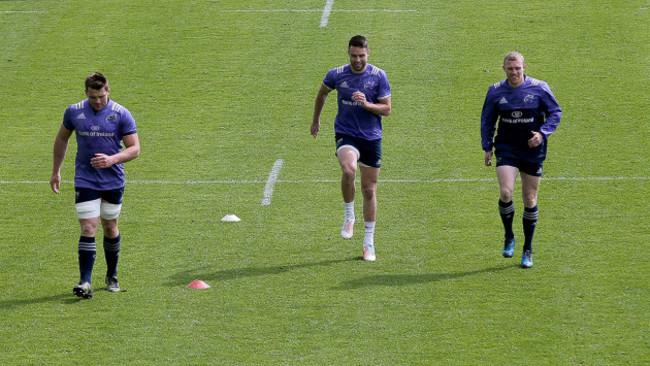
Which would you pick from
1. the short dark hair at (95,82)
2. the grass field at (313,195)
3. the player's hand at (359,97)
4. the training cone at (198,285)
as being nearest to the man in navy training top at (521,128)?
the grass field at (313,195)

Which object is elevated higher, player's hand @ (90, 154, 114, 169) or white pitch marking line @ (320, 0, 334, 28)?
white pitch marking line @ (320, 0, 334, 28)

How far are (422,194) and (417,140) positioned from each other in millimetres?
2923

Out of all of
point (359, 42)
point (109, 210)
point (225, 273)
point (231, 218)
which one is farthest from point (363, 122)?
point (109, 210)

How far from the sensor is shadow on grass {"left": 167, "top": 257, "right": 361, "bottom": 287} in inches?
424

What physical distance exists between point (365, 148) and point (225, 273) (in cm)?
202

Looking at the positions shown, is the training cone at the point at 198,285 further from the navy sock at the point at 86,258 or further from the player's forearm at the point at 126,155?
the player's forearm at the point at 126,155

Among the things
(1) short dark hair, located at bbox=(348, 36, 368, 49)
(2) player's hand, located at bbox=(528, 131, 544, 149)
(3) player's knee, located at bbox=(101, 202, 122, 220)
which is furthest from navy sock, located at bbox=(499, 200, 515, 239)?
(3) player's knee, located at bbox=(101, 202, 122, 220)

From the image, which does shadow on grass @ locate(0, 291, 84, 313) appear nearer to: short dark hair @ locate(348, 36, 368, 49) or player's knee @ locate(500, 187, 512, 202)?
short dark hair @ locate(348, 36, 368, 49)

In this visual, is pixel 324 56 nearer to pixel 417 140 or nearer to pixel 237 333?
pixel 417 140

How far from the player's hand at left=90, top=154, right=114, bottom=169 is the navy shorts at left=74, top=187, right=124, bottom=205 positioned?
0.34m

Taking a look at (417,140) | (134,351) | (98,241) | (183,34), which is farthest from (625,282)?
(183,34)

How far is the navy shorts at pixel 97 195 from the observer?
10.0 meters

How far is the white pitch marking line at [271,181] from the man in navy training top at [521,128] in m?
3.82

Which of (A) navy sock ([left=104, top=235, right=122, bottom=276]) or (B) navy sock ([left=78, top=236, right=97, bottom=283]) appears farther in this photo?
(A) navy sock ([left=104, top=235, right=122, bottom=276])
